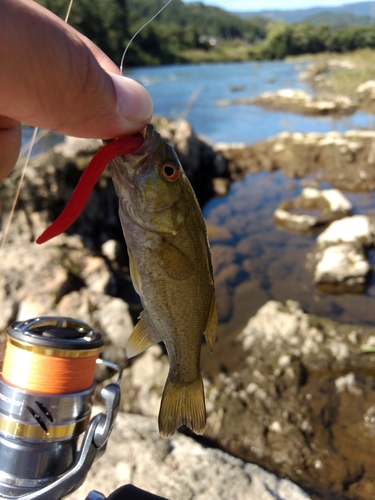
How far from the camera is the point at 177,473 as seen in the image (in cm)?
320

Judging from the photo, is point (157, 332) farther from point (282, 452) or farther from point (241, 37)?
point (241, 37)

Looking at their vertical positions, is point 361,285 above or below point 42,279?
below

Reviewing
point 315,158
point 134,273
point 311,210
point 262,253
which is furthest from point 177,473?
point 315,158

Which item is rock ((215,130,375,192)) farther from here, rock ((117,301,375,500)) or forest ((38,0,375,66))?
forest ((38,0,375,66))

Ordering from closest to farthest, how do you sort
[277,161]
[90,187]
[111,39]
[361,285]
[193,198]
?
[90,187] → [193,198] → [361,285] → [277,161] → [111,39]

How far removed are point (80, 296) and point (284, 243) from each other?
4887 mm

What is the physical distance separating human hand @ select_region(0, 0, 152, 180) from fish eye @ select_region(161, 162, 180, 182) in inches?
7.9

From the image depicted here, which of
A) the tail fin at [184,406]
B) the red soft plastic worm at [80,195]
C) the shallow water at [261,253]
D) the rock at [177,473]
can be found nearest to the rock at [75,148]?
the shallow water at [261,253]

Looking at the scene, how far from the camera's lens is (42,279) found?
4.81 metres

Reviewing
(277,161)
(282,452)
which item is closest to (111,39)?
(277,161)

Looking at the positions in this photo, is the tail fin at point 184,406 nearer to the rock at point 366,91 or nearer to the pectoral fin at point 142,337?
the pectoral fin at point 142,337

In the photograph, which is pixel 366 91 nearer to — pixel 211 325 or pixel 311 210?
pixel 311 210

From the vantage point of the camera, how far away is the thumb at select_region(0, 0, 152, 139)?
1.17m

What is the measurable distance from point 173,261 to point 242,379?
313 cm
